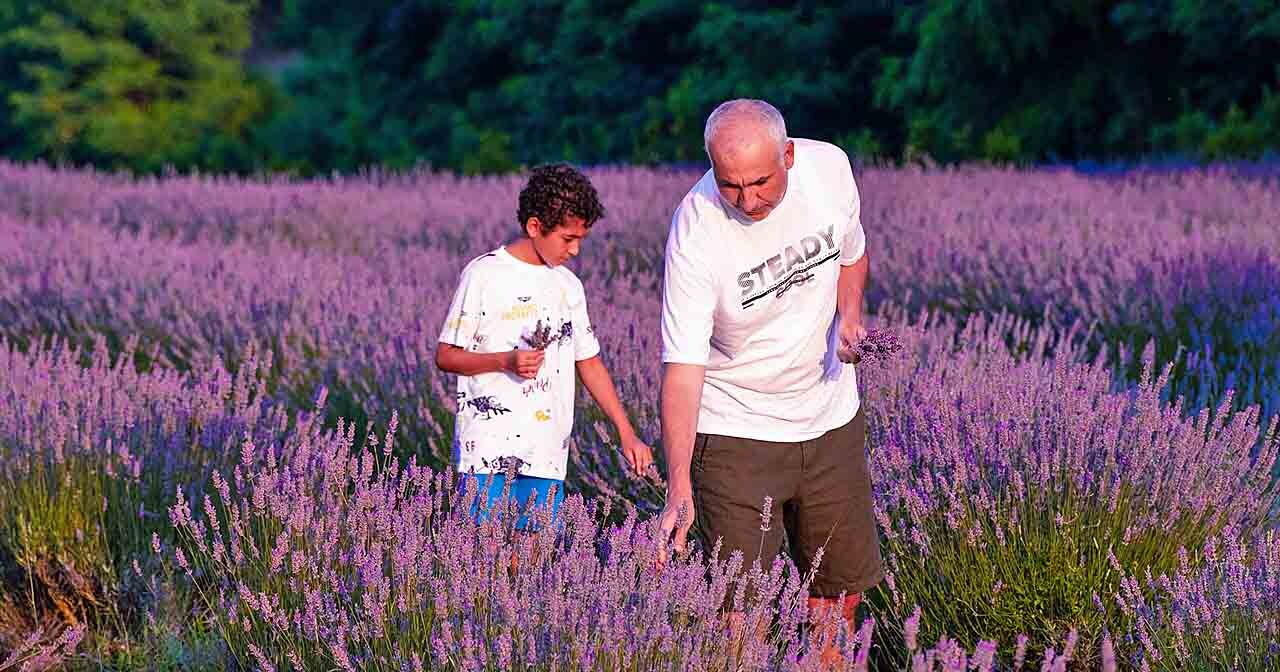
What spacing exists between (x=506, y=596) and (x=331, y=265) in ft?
18.8

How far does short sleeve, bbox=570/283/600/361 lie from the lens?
3.83 meters

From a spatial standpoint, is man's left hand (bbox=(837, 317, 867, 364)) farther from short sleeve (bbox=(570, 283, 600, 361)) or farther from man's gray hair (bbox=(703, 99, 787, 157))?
short sleeve (bbox=(570, 283, 600, 361))

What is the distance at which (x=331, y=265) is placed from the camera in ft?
26.2

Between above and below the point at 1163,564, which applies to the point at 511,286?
above

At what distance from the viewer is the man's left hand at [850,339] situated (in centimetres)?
318

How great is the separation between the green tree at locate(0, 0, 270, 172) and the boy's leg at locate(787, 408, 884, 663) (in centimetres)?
2757

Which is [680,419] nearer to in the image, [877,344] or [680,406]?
[680,406]

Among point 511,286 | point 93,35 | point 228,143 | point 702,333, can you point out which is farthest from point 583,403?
point 93,35

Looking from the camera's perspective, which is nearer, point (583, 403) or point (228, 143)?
point (583, 403)

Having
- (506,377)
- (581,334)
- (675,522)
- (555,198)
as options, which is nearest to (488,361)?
(506,377)

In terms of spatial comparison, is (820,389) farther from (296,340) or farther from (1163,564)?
(296,340)

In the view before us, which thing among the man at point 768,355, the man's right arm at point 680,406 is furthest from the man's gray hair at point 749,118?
the man's right arm at point 680,406

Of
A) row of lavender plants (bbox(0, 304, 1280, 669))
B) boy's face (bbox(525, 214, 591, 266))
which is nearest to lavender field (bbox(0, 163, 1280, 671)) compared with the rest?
row of lavender plants (bbox(0, 304, 1280, 669))

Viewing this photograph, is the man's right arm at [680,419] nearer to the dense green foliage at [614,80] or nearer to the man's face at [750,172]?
the man's face at [750,172]
